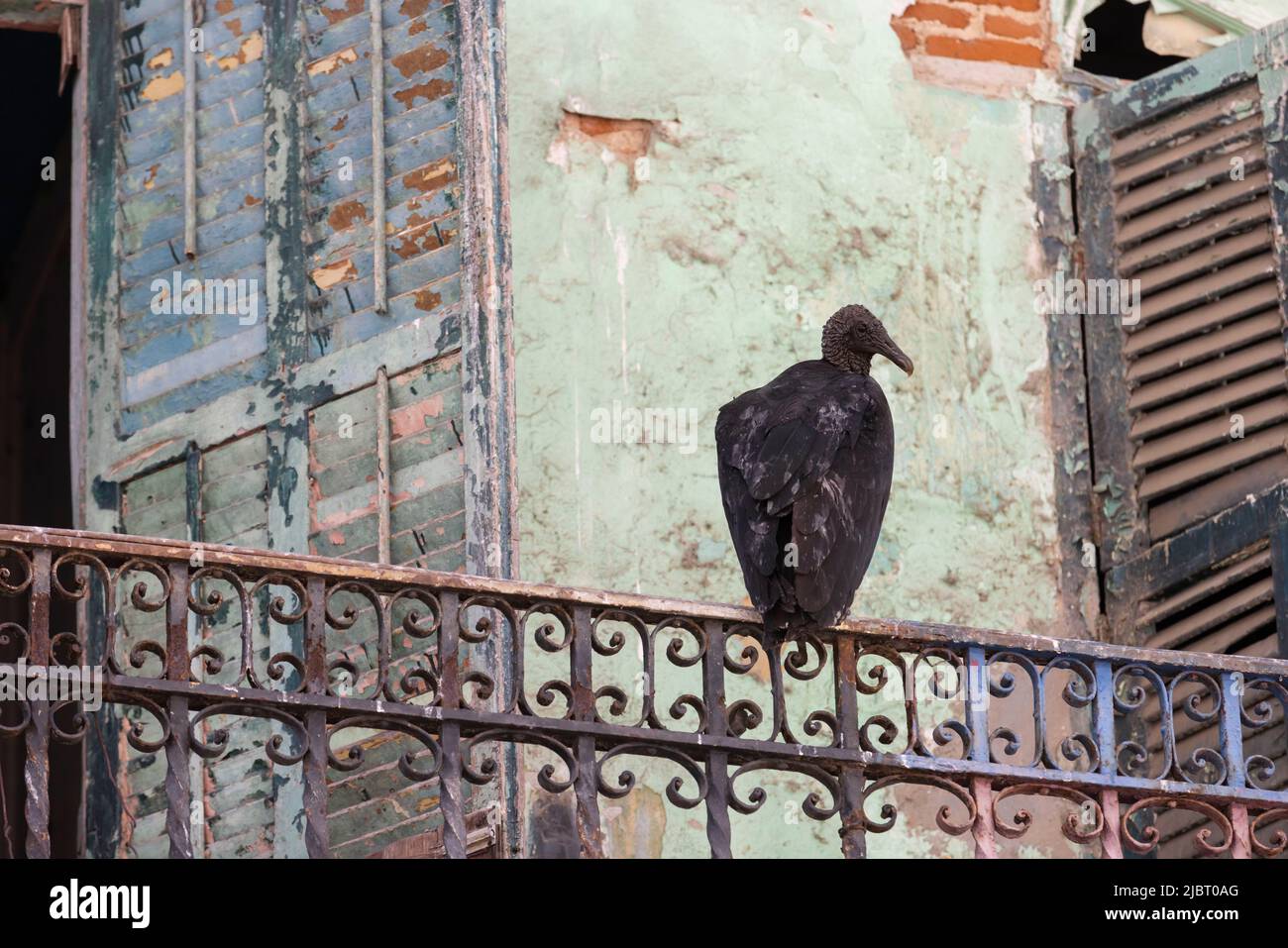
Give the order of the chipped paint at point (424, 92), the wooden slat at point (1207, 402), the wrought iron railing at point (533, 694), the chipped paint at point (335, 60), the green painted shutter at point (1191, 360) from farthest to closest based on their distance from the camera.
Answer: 1. the wooden slat at point (1207, 402)
2. the green painted shutter at point (1191, 360)
3. the chipped paint at point (335, 60)
4. the chipped paint at point (424, 92)
5. the wrought iron railing at point (533, 694)

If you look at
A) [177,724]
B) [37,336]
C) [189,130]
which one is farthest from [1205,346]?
[37,336]

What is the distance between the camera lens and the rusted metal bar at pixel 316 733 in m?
6.67

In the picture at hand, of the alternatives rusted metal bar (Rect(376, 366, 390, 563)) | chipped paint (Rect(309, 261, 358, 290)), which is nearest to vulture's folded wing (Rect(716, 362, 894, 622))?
rusted metal bar (Rect(376, 366, 390, 563))

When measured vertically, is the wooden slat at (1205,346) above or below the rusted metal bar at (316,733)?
above

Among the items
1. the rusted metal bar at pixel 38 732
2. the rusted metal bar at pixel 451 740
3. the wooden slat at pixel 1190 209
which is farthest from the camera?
the wooden slat at pixel 1190 209

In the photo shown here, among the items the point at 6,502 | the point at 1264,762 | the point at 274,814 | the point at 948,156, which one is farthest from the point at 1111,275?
the point at 6,502

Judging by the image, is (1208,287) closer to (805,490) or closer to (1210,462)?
(1210,462)

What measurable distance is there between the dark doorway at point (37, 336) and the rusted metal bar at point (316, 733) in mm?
3772

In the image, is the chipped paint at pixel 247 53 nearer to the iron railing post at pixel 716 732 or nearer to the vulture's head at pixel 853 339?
the vulture's head at pixel 853 339

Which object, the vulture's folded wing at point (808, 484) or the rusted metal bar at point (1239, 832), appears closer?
the vulture's folded wing at point (808, 484)

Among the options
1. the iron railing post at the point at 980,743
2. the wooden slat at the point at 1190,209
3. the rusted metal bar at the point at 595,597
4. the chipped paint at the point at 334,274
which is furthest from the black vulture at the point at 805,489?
the wooden slat at the point at 1190,209

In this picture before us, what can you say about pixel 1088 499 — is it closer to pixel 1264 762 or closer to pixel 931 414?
pixel 931 414

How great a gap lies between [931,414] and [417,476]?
197 cm

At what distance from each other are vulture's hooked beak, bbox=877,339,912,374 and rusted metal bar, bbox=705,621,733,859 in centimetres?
113
